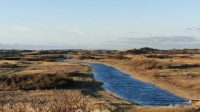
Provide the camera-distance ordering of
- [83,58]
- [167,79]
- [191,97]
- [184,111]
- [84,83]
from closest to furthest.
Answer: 1. [184,111]
2. [191,97]
3. [84,83]
4. [167,79]
5. [83,58]

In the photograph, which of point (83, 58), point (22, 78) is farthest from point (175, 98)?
point (83, 58)

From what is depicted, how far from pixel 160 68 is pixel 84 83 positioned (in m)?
28.4

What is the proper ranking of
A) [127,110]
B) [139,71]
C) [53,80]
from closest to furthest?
[127,110] → [53,80] → [139,71]

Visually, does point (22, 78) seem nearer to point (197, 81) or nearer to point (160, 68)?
point (197, 81)

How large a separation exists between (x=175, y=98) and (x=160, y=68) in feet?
116

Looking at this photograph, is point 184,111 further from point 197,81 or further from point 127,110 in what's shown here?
point 197,81

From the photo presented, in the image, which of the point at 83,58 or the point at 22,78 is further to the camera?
the point at 83,58

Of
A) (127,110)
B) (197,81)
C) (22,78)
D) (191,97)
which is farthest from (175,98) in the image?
(22,78)

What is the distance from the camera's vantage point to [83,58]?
135125 millimetres

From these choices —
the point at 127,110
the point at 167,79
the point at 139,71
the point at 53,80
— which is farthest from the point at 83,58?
the point at 127,110

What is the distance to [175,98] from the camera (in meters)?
46.0

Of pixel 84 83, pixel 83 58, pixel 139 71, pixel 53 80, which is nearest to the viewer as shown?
pixel 53 80

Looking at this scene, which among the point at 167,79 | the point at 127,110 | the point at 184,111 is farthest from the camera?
the point at 167,79

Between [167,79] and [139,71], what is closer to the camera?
[167,79]
